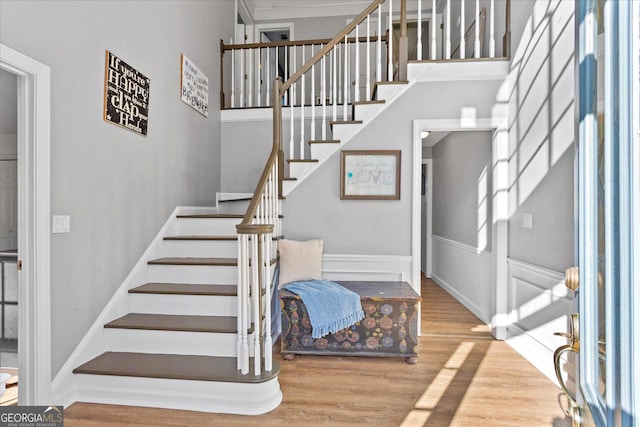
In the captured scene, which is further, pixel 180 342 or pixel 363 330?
pixel 363 330

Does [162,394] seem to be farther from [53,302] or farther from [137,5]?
[137,5]

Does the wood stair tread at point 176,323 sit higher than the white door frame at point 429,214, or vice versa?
the white door frame at point 429,214

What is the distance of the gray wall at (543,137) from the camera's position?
2295mm

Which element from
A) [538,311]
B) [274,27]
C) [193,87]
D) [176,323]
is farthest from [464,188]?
[274,27]

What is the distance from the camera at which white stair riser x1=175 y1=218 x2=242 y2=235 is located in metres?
3.32

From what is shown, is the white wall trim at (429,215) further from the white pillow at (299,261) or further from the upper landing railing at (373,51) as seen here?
the white pillow at (299,261)

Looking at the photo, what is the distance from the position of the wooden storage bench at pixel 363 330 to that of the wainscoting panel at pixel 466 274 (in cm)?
131

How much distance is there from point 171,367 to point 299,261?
1323 mm

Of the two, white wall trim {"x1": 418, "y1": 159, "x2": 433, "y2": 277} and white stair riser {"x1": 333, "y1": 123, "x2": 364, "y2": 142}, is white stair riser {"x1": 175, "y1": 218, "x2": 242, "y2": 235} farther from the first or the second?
white wall trim {"x1": 418, "y1": 159, "x2": 433, "y2": 277}

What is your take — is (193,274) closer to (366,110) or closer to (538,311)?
(366,110)

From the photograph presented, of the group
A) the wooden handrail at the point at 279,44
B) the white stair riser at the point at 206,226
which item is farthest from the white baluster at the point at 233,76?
the white stair riser at the point at 206,226

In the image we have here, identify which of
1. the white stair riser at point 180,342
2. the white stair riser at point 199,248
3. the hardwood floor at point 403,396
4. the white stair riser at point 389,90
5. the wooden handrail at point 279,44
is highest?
the wooden handrail at point 279,44

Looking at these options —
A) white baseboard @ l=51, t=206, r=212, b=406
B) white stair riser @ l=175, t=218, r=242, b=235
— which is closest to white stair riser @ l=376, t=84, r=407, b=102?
white stair riser @ l=175, t=218, r=242, b=235

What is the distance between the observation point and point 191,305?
257cm
